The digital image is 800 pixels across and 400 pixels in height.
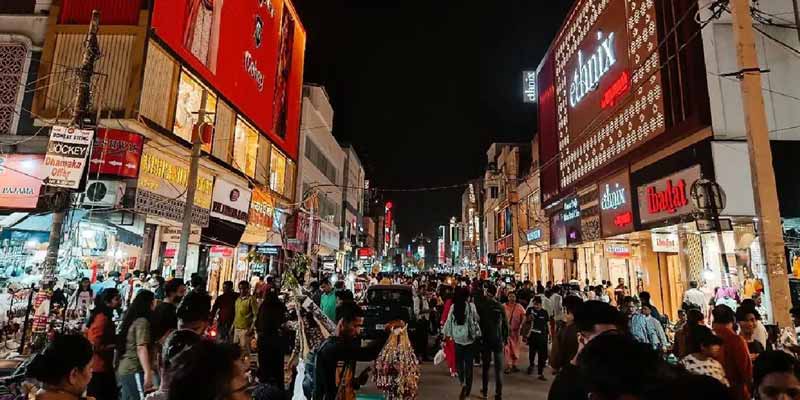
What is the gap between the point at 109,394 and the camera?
16.6ft

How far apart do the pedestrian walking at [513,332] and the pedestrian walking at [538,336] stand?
33 centimetres

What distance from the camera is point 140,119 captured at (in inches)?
552

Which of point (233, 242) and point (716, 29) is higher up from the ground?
point (716, 29)

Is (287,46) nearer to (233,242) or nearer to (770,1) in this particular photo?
(233,242)

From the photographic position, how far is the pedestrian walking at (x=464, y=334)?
7.98m

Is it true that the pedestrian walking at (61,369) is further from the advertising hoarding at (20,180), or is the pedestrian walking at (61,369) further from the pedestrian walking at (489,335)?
the advertising hoarding at (20,180)

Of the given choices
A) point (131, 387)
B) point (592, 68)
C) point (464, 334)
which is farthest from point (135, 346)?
point (592, 68)

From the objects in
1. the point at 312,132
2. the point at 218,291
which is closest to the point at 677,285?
the point at 218,291

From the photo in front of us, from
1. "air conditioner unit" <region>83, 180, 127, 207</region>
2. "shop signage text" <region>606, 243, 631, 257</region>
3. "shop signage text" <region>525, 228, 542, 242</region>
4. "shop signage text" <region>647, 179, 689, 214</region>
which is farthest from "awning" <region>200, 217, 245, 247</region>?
"shop signage text" <region>525, 228, 542, 242</region>

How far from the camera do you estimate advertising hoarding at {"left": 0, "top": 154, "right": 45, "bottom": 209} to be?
14078mm

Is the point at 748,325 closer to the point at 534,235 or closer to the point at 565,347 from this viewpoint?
the point at 565,347

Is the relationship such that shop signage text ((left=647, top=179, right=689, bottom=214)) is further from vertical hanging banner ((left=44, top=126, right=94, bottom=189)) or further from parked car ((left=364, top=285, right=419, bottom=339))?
vertical hanging banner ((left=44, top=126, right=94, bottom=189))

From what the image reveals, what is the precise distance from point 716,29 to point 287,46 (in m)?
25.9

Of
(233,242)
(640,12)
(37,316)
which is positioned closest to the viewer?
(37,316)
